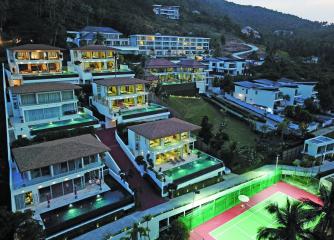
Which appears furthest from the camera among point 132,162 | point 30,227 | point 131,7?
point 131,7

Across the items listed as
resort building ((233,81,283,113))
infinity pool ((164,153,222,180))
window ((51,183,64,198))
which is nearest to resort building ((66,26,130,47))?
resort building ((233,81,283,113))

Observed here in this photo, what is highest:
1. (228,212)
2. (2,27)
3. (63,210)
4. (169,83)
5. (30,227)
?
(2,27)

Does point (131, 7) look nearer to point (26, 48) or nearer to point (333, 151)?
point (26, 48)

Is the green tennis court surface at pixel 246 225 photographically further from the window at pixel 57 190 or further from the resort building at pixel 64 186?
the window at pixel 57 190

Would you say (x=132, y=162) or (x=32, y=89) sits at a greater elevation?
(x=32, y=89)

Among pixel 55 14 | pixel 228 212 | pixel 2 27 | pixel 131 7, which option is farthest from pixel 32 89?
pixel 131 7

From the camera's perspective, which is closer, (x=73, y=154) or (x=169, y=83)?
(x=73, y=154)

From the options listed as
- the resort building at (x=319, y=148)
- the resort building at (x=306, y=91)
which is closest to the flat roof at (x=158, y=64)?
the resort building at (x=306, y=91)

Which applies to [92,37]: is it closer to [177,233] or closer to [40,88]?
[40,88]

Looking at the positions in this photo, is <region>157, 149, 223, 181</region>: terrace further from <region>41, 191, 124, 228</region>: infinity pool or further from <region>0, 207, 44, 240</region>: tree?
<region>0, 207, 44, 240</region>: tree
